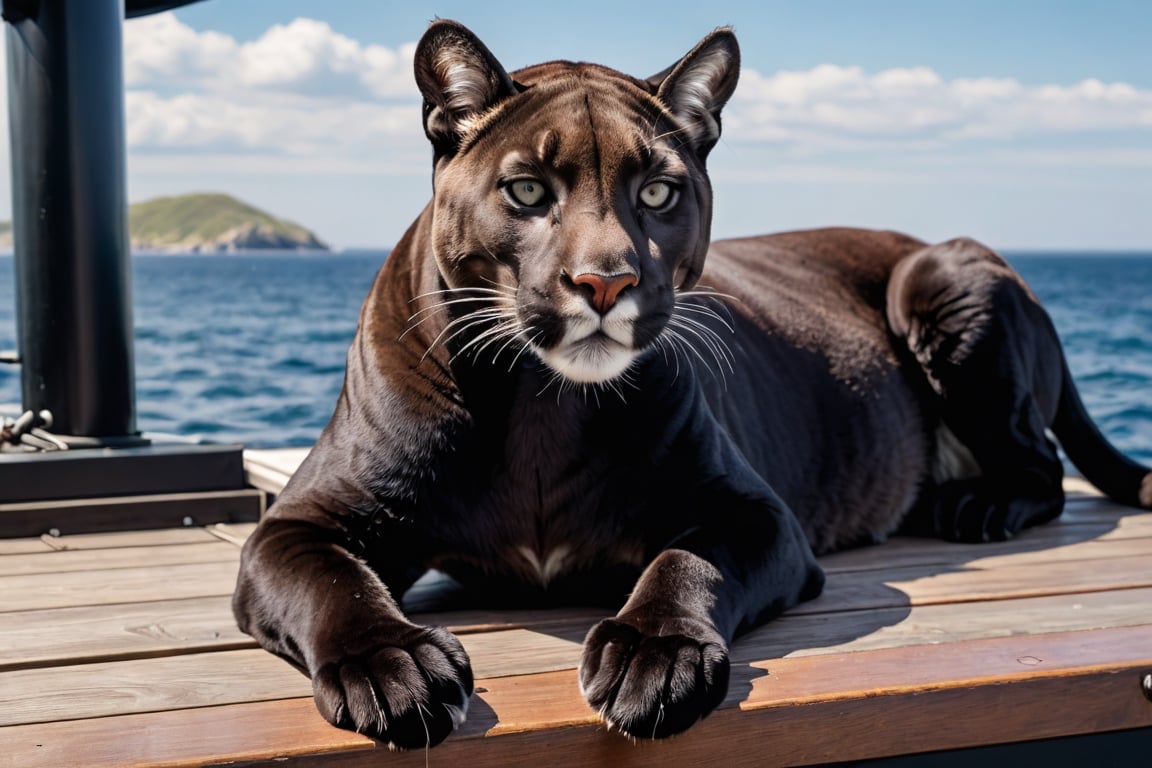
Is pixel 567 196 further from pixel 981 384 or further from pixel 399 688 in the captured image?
pixel 981 384

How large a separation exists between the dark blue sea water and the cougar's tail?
101 inches

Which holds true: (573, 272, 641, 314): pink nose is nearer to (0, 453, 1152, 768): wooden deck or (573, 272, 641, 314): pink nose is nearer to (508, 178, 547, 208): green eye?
(508, 178, 547, 208): green eye

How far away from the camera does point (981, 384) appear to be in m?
3.72

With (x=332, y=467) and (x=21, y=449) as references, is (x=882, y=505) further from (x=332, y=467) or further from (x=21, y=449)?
(x=21, y=449)

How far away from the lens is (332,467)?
2.62 meters

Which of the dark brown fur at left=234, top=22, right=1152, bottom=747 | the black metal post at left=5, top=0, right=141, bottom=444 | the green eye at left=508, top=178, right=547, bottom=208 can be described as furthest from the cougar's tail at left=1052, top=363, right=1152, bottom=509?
the black metal post at left=5, top=0, right=141, bottom=444

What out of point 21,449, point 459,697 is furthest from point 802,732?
point 21,449

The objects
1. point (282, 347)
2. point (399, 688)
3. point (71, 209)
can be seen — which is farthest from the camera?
point (282, 347)

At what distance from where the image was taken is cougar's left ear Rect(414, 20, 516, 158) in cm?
238

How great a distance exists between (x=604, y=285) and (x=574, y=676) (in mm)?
650

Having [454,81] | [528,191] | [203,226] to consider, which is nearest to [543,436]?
[528,191]

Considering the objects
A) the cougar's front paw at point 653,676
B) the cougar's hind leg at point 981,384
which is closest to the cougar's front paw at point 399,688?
the cougar's front paw at point 653,676

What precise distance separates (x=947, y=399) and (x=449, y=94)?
1956 mm

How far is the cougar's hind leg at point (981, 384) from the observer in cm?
367
